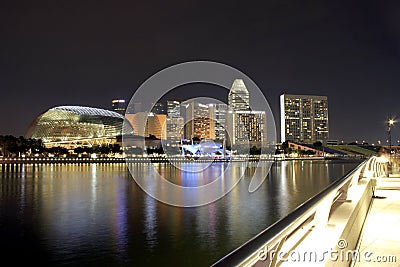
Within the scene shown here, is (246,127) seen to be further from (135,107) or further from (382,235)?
(382,235)

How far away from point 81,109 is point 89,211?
110421 mm

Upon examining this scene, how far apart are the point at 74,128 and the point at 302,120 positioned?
112505 millimetres

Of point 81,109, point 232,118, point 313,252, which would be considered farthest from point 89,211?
point 232,118

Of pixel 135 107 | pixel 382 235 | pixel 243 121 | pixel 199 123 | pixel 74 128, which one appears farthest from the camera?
pixel 135 107

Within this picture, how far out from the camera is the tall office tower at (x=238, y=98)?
17400cm

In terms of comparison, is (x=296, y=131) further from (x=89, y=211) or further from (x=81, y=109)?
(x=89, y=211)

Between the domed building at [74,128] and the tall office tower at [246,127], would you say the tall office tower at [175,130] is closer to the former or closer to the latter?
the tall office tower at [246,127]

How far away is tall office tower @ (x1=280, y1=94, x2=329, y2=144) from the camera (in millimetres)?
186625

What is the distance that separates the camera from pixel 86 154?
106 m

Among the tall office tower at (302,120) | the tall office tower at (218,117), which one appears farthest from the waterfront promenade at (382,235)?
the tall office tower at (302,120)

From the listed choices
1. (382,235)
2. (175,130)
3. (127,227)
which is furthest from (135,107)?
(382,235)

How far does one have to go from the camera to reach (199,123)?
162875 mm

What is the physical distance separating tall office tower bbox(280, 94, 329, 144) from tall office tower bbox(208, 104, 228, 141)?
35.5 m

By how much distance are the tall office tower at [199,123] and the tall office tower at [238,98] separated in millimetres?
13209
